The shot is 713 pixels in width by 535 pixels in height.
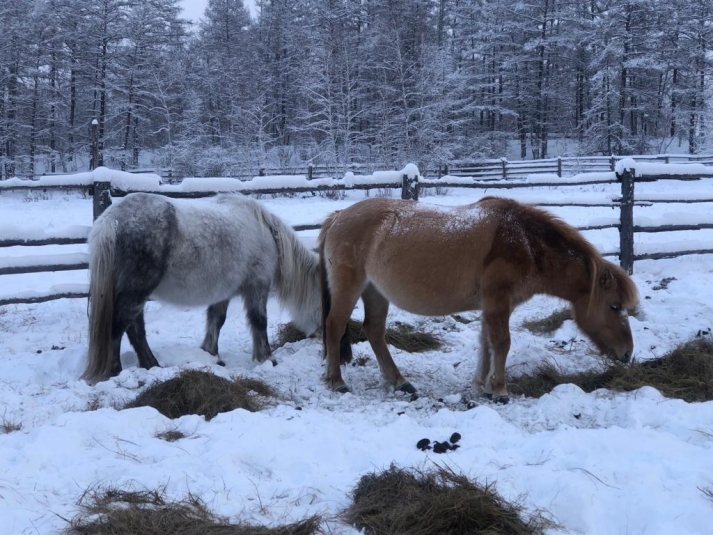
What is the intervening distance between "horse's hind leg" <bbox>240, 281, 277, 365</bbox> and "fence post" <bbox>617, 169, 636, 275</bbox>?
5465mm

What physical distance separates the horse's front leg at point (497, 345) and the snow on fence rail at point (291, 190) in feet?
11.1

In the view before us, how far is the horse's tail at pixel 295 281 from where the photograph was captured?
5.57 m

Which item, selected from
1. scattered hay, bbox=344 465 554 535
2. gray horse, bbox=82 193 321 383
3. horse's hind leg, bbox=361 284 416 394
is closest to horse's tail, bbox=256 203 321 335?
gray horse, bbox=82 193 321 383

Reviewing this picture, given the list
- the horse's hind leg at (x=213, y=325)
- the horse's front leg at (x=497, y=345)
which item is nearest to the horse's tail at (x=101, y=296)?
the horse's hind leg at (x=213, y=325)

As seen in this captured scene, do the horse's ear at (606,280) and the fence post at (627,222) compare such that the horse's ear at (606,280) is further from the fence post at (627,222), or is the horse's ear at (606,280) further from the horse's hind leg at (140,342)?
the fence post at (627,222)

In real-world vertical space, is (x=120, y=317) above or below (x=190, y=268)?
below

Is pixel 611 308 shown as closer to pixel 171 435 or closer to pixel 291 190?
pixel 171 435

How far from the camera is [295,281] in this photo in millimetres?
5594

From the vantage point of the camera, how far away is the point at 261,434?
125 inches

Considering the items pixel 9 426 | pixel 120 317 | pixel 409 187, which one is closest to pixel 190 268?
pixel 120 317

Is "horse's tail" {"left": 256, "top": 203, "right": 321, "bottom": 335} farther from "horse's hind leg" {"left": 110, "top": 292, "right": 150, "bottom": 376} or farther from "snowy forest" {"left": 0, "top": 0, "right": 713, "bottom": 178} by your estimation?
"snowy forest" {"left": 0, "top": 0, "right": 713, "bottom": 178}

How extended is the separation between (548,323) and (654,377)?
5.66 ft

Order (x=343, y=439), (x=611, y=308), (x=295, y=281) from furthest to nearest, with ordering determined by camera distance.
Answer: (x=295, y=281) < (x=611, y=308) < (x=343, y=439)

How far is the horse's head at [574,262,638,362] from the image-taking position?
4461mm
